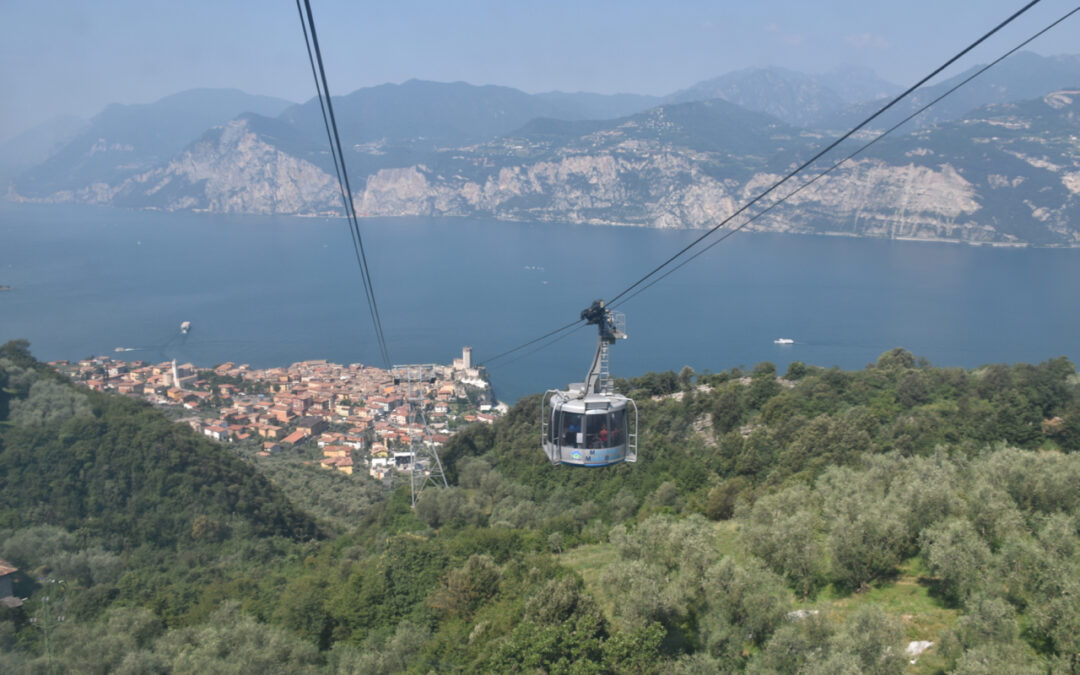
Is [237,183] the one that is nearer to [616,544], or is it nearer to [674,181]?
[674,181]

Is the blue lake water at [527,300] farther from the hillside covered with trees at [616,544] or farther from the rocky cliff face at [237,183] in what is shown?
→ the rocky cliff face at [237,183]

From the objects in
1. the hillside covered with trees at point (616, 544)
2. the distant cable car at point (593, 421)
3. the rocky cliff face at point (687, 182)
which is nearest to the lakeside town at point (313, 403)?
the hillside covered with trees at point (616, 544)

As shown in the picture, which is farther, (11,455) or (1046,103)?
(1046,103)

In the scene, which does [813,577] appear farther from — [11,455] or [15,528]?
[11,455]

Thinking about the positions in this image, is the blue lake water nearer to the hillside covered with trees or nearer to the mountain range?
the mountain range

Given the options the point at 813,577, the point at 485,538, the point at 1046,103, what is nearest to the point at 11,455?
the point at 485,538

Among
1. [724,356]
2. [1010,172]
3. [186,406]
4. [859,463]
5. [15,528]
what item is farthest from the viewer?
[1010,172]

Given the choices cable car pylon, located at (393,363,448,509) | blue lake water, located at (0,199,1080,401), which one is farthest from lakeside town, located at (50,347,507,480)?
cable car pylon, located at (393,363,448,509)

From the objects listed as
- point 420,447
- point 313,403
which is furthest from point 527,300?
point 420,447
